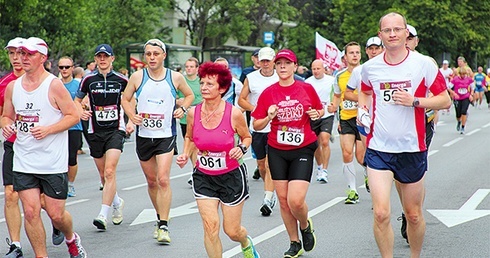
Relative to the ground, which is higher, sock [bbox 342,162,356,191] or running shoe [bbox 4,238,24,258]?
running shoe [bbox 4,238,24,258]

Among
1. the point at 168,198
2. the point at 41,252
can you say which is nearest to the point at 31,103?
the point at 41,252

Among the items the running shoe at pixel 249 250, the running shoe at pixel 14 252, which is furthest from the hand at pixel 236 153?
the running shoe at pixel 14 252

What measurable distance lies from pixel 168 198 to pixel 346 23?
55.6m

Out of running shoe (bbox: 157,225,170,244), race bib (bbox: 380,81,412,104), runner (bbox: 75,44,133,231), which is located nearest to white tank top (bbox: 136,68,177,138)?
runner (bbox: 75,44,133,231)

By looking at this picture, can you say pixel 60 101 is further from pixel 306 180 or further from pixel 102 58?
pixel 102 58

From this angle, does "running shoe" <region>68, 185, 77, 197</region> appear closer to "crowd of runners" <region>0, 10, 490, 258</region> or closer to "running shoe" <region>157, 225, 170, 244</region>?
"crowd of runners" <region>0, 10, 490, 258</region>

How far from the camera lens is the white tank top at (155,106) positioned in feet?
34.4

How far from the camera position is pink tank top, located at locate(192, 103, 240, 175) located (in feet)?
26.5

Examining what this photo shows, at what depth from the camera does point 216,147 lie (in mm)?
8070

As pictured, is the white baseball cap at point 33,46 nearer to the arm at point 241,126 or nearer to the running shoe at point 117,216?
the arm at point 241,126

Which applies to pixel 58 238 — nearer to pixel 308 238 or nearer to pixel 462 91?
pixel 308 238

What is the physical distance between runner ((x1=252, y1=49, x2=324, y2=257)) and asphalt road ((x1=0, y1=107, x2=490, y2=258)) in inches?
12.9

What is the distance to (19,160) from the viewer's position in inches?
332

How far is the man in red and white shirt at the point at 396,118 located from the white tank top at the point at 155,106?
3.09m
